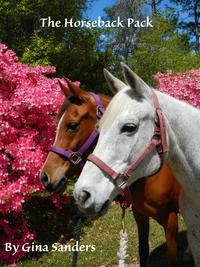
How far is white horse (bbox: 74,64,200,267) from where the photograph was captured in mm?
2023

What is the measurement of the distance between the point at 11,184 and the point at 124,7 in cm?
1808

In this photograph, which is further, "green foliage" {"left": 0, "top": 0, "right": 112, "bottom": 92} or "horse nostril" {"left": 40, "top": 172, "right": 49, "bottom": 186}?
"green foliage" {"left": 0, "top": 0, "right": 112, "bottom": 92}

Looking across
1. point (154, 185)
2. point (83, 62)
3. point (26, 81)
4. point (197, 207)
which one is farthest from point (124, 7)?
point (197, 207)

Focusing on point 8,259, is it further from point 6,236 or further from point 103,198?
point 103,198

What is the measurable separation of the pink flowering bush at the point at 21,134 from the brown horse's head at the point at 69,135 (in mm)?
1827

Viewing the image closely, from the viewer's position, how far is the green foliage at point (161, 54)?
15.0m

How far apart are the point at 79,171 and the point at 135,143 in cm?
154

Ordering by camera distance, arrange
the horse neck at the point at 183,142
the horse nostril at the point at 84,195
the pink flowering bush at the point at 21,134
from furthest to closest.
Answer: the pink flowering bush at the point at 21,134, the horse neck at the point at 183,142, the horse nostril at the point at 84,195

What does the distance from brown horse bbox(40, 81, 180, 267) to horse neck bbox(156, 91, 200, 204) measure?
124cm

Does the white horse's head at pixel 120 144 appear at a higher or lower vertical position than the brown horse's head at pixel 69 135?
lower

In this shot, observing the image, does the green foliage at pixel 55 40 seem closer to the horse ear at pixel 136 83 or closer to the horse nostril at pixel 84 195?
the horse ear at pixel 136 83

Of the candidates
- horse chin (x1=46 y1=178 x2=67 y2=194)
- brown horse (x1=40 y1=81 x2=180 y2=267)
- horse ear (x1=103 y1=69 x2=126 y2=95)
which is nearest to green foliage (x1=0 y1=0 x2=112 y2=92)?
brown horse (x1=40 y1=81 x2=180 y2=267)

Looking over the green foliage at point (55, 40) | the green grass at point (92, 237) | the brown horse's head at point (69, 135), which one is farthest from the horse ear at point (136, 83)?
the green foliage at point (55, 40)

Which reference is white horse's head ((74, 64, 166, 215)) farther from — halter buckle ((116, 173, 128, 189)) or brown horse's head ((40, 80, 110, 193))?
brown horse's head ((40, 80, 110, 193))
